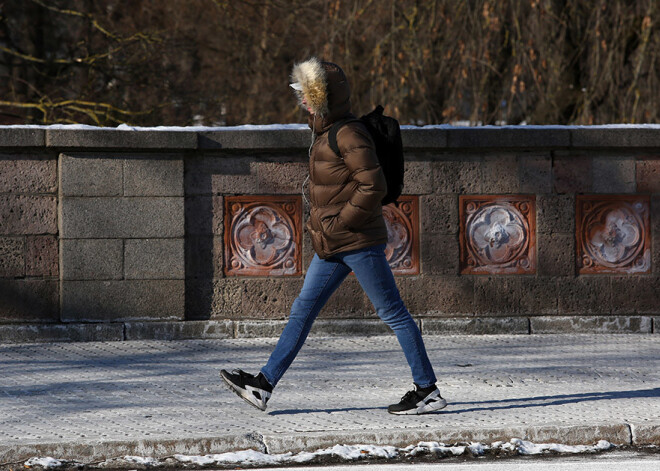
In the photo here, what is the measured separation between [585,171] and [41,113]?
31.3 ft

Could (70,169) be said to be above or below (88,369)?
above

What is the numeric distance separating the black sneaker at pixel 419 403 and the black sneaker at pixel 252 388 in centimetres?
67

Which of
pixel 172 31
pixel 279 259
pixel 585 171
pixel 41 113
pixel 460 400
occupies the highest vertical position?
pixel 172 31

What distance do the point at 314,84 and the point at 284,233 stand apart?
3.05 meters

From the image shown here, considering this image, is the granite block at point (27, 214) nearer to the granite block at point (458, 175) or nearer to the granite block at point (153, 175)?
the granite block at point (153, 175)

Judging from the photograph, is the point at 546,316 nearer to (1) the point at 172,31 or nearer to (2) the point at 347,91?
(2) the point at 347,91

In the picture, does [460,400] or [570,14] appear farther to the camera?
[570,14]

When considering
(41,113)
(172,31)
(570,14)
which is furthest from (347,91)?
(172,31)

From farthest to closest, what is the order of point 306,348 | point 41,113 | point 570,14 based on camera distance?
point 41,113 → point 570,14 → point 306,348

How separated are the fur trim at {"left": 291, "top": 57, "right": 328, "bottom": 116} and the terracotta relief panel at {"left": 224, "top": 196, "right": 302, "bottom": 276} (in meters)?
2.88

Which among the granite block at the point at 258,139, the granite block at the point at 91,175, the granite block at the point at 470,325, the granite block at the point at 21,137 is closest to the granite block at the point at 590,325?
the granite block at the point at 470,325

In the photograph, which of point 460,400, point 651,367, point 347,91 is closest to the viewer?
point 347,91

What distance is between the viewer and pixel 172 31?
18.3 meters

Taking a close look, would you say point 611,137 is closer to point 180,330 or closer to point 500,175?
point 500,175
